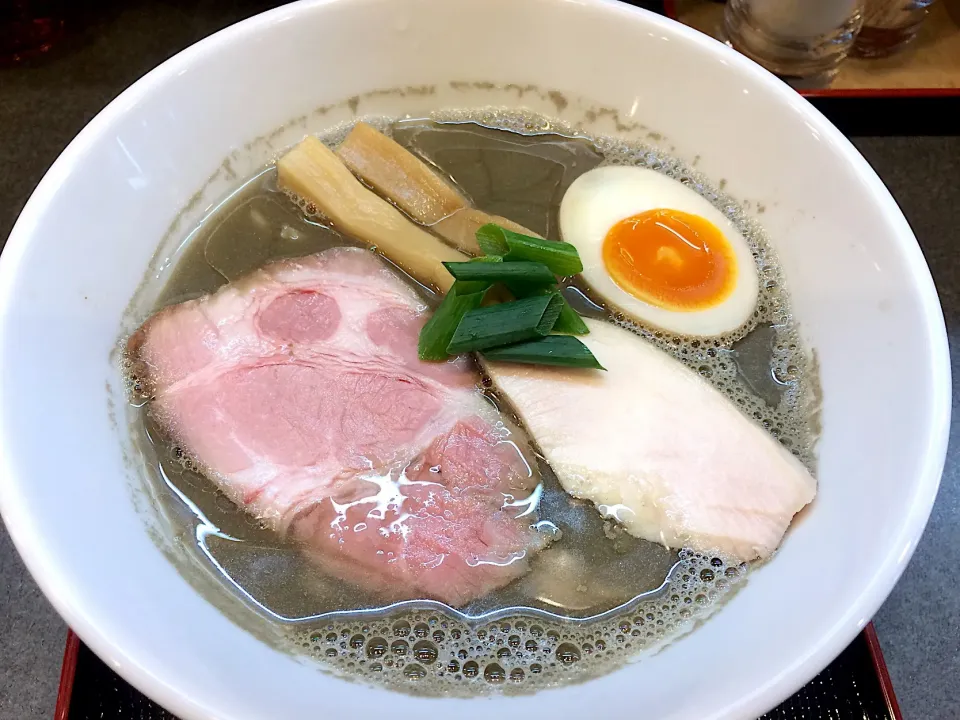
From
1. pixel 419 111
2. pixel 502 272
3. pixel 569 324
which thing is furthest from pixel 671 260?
pixel 419 111

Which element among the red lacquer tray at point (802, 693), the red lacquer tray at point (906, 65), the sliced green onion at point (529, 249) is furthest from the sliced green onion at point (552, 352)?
the red lacquer tray at point (906, 65)

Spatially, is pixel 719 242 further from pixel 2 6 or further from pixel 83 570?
pixel 2 6

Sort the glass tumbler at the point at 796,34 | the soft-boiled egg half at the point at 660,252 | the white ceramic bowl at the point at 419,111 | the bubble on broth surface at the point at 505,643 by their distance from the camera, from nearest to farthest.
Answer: the white ceramic bowl at the point at 419,111
the bubble on broth surface at the point at 505,643
the soft-boiled egg half at the point at 660,252
the glass tumbler at the point at 796,34

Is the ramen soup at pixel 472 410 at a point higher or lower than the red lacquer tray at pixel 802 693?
higher

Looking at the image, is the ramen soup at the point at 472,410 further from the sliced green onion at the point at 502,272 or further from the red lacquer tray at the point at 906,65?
the red lacquer tray at the point at 906,65

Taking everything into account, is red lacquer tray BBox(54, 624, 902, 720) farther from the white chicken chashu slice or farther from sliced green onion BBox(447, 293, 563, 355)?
sliced green onion BBox(447, 293, 563, 355)

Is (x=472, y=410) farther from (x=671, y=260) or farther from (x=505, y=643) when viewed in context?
(x=671, y=260)

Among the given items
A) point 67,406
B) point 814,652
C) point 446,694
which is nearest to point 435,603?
point 446,694
